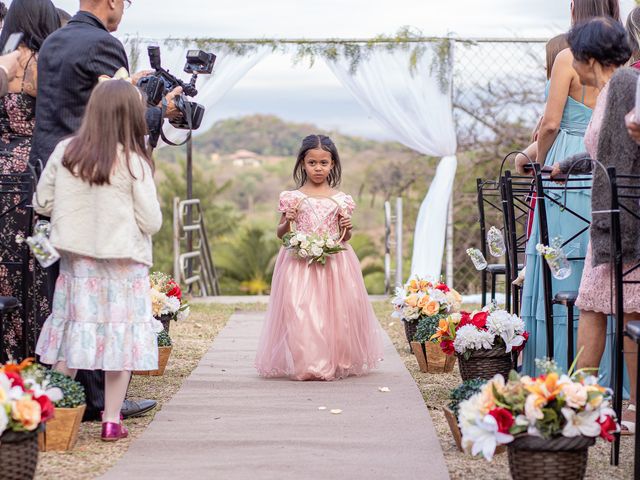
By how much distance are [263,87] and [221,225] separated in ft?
79.2

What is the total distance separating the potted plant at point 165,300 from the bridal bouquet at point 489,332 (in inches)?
72.0

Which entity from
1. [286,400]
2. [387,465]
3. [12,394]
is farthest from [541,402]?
[286,400]

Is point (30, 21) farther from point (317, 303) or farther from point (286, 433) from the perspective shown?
point (317, 303)

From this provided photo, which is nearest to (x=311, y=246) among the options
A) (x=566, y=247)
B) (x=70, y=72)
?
(x=566, y=247)

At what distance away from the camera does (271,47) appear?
9828 millimetres

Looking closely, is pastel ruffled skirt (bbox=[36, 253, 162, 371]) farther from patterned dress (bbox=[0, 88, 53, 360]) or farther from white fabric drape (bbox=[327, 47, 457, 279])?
white fabric drape (bbox=[327, 47, 457, 279])

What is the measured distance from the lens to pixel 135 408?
4500 mm

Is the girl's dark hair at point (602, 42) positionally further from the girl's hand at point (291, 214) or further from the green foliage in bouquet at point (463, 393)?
the girl's hand at point (291, 214)

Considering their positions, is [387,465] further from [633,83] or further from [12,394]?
[633,83]

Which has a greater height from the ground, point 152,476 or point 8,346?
point 8,346

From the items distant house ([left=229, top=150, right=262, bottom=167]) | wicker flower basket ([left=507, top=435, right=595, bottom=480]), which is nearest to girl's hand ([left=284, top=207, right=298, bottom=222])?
wicker flower basket ([left=507, top=435, right=595, bottom=480])

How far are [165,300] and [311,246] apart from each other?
938mm

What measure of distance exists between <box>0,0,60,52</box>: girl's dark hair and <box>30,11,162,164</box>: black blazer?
8.9 inches

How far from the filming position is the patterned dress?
436 centimetres
